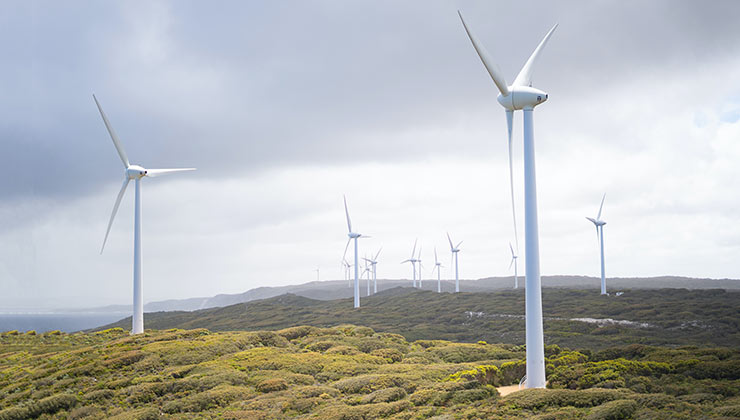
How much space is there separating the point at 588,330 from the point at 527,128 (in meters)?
50.3

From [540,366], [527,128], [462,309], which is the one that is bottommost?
[462,309]

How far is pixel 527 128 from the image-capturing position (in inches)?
992

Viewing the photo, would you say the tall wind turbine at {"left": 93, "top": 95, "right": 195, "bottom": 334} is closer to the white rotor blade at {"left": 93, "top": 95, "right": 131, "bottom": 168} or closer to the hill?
the white rotor blade at {"left": 93, "top": 95, "right": 131, "bottom": 168}

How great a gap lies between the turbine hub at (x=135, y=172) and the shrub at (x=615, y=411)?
4583 centimetres

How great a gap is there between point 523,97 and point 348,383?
18.3m

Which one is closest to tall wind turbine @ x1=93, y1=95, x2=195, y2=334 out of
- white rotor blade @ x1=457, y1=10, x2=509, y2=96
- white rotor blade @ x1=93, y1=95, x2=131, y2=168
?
white rotor blade @ x1=93, y1=95, x2=131, y2=168

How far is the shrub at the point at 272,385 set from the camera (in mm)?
29677

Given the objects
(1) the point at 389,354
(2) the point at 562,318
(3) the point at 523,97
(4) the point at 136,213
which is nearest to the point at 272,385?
(1) the point at 389,354

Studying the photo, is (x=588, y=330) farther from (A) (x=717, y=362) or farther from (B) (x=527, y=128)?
(B) (x=527, y=128)

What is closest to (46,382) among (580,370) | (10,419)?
(10,419)

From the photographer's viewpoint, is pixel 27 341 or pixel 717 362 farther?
pixel 27 341

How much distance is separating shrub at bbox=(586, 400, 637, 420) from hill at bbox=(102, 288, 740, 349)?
36520mm

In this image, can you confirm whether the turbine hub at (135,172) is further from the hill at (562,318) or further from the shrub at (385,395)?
the hill at (562,318)

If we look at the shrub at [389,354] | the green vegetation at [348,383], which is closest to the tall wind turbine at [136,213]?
the green vegetation at [348,383]
